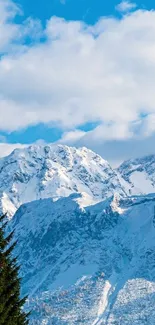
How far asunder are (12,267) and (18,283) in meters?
1.35

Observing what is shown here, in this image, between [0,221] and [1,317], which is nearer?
[1,317]

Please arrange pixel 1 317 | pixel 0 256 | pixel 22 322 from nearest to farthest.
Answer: pixel 1 317 < pixel 0 256 < pixel 22 322

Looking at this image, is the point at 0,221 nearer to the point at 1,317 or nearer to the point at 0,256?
the point at 0,256

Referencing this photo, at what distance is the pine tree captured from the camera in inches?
1725

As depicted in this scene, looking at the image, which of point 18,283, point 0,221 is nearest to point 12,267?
point 18,283

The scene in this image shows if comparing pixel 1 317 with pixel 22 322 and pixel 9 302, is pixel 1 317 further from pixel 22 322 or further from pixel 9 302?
pixel 22 322

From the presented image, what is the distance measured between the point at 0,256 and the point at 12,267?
360 centimetres

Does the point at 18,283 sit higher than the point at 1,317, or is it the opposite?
the point at 18,283

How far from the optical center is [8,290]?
45.9m

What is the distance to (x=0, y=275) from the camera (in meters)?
43.9

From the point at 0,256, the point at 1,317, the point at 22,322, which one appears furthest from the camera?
the point at 22,322

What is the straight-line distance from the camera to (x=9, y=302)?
45.7 meters

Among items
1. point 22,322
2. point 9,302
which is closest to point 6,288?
point 9,302

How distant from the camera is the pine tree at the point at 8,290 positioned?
144 ft
